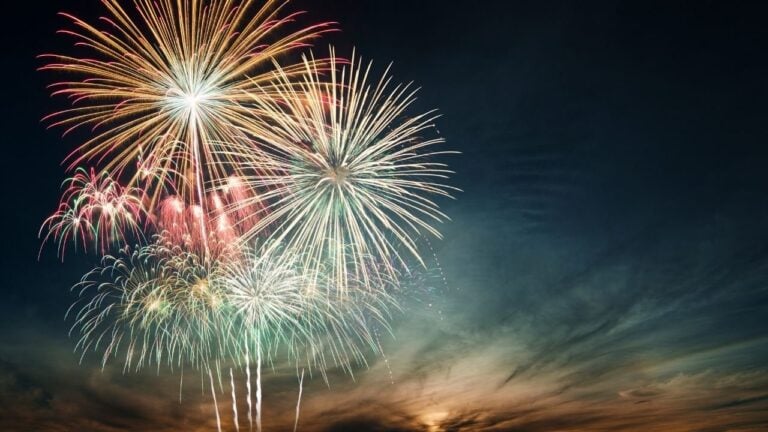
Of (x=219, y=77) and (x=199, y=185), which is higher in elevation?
(x=219, y=77)

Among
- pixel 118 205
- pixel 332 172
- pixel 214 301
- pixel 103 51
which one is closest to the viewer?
pixel 103 51

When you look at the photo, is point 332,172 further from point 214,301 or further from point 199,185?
point 214,301

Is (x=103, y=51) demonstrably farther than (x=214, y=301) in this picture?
No

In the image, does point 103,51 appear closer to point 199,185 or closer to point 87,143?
point 87,143

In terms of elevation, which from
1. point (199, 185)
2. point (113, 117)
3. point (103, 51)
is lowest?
point (199, 185)

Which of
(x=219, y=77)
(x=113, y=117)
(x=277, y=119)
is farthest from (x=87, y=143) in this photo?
(x=277, y=119)

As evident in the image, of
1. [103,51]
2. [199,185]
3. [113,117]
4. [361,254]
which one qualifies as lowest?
[361,254]

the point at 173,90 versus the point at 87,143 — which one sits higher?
the point at 173,90

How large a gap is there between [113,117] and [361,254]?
36.6 ft

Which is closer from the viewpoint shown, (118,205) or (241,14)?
(241,14)

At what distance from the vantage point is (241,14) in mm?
24328

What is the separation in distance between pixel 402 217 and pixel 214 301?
11514 mm

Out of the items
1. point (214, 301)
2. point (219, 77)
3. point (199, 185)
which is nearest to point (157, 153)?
point (199, 185)

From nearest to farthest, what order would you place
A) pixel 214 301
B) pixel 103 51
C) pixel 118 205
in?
pixel 103 51, pixel 118 205, pixel 214 301
